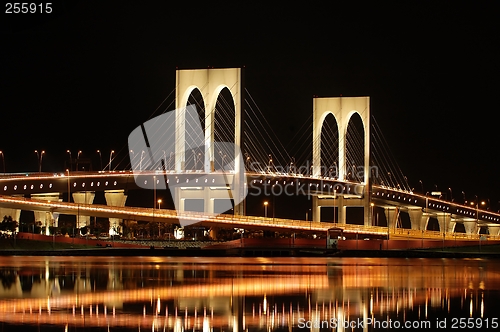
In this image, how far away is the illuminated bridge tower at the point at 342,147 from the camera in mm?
74562

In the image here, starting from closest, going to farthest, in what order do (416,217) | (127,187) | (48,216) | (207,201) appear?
1. (127,187)
2. (207,201)
3. (48,216)
4. (416,217)

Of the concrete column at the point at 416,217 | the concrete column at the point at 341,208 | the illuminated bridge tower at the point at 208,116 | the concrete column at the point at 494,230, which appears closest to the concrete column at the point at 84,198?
the illuminated bridge tower at the point at 208,116

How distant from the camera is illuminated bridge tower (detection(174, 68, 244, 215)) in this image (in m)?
62.1

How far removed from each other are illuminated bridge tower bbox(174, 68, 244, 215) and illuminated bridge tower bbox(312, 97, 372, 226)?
10.6m

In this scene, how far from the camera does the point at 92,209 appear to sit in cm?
6153

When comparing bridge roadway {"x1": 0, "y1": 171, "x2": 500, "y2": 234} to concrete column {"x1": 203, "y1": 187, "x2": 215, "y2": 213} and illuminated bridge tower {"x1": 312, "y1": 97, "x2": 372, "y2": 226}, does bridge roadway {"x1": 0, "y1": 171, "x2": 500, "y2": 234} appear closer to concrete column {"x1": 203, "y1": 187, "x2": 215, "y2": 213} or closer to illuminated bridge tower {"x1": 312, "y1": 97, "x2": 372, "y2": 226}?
concrete column {"x1": 203, "y1": 187, "x2": 215, "y2": 213}

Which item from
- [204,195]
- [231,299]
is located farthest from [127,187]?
[231,299]

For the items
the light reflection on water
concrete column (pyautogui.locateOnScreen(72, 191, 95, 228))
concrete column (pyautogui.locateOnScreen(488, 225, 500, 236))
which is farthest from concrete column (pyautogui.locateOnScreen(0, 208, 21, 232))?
concrete column (pyautogui.locateOnScreen(488, 225, 500, 236))

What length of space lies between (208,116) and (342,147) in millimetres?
15878

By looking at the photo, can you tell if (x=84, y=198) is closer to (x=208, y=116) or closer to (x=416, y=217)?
(x=208, y=116)

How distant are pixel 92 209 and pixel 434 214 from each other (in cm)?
4616

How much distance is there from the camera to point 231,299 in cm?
1833

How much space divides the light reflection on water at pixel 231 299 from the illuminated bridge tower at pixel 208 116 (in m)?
35.3

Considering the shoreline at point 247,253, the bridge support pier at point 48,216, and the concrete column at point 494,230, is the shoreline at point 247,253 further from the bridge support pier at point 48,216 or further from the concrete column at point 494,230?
the concrete column at point 494,230
